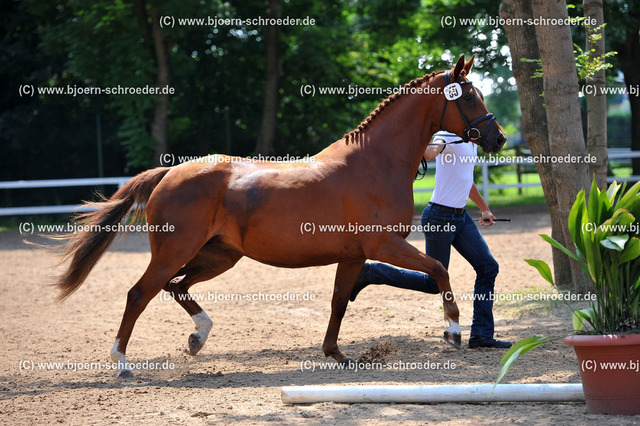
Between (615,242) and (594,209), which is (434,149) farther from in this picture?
(615,242)

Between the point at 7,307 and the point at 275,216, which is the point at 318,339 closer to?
the point at 275,216

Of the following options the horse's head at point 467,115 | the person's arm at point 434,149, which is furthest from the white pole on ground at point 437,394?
the person's arm at point 434,149

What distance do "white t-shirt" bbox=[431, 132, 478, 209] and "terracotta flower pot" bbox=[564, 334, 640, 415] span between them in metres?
2.08

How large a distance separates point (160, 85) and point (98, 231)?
41.5 ft

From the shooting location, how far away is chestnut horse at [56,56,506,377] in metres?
5.43

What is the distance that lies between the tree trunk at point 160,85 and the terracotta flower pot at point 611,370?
15172 mm

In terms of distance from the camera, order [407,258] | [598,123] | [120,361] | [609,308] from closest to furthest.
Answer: [609,308] → [407,258] → [120,361] → [598,123]

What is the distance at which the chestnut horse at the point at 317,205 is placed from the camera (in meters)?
5.43

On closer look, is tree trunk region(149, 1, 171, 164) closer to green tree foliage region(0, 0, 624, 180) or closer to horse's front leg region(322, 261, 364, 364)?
green tree foliage region(0, 0, 624, 180)

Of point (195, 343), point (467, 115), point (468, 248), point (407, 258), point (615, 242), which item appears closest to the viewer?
point (615, 242)

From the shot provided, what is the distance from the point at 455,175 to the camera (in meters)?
5.80

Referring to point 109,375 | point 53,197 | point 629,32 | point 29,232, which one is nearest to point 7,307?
point 109,375

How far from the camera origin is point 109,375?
18.2 feet

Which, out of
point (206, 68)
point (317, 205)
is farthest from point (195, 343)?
point (206, 68)
